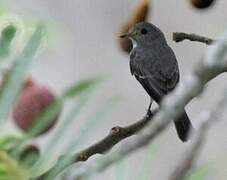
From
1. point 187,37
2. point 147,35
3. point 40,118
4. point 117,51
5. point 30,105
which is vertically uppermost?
point 40,118

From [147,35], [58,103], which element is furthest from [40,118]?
[147,35]

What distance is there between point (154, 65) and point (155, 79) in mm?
119

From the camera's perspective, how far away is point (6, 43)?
1.92ft

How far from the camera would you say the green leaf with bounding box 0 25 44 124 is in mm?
559

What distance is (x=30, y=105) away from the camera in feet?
2.84

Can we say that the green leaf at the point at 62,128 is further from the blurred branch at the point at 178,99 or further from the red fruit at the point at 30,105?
the red fruit at the point at 30,105

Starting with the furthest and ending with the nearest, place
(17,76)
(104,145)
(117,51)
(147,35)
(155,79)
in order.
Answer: (117,51)
(147,35)
(155,79)
(104,145)
(17,76)

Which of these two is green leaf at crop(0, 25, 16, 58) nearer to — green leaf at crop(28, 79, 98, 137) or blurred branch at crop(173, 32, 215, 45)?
green leaf at crop(28, 79, 98, 137)

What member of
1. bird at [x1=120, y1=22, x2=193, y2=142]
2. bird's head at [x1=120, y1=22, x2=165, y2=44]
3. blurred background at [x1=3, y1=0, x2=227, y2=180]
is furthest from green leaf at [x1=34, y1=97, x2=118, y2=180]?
blurred background at [x1=3, y1=0, x2=227, y2=180]

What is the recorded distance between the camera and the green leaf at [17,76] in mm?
559

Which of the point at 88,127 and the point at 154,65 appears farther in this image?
the point at 154,65

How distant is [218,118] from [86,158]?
375mm

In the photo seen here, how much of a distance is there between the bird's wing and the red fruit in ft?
2.99

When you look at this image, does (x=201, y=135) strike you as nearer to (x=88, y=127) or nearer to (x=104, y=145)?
(x=88, y=127)
